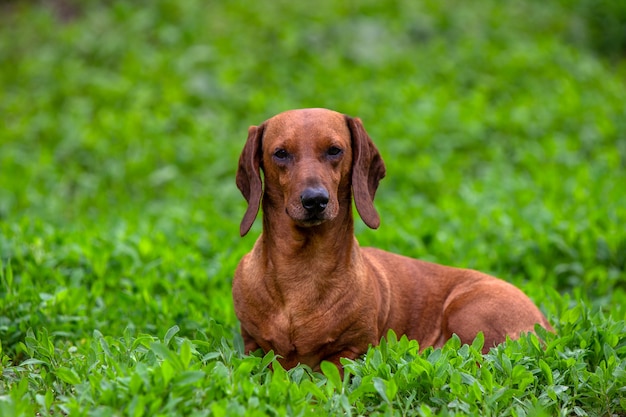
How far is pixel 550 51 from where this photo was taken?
13039mm

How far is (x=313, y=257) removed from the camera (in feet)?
16.2

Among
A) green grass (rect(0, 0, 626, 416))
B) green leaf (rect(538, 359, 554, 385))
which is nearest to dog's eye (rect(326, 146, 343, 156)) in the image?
green grass (rect(0, 0, 626, 416))

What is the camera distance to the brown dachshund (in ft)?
15.6

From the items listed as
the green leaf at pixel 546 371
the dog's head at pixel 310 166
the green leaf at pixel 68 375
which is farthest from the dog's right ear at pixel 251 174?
the green leaf at pixel 546 371

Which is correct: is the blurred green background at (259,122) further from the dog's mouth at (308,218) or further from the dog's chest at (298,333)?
the dog's mouth at (308,218)

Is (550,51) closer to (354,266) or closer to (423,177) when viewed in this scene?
Result: (423,177)

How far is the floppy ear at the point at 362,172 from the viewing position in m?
4.95

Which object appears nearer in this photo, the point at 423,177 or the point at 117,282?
the point at 117,282

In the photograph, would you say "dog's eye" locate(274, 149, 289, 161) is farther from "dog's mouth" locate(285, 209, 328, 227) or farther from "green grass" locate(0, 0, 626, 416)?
"green grass" locate(0, 0, 626, 416)

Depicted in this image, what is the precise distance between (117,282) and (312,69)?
6250mm

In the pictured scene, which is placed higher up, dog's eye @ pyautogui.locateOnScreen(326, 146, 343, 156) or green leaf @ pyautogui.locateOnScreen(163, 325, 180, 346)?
dog's eye @ pyautogui.locateOnScreen(326, 146, 343, 156)

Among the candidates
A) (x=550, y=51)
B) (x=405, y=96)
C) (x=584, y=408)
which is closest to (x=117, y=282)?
(x=584, y=408)

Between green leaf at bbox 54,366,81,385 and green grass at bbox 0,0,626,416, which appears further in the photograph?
green grass at bbox 0,0,626,416

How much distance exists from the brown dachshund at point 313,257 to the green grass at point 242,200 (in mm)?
239
